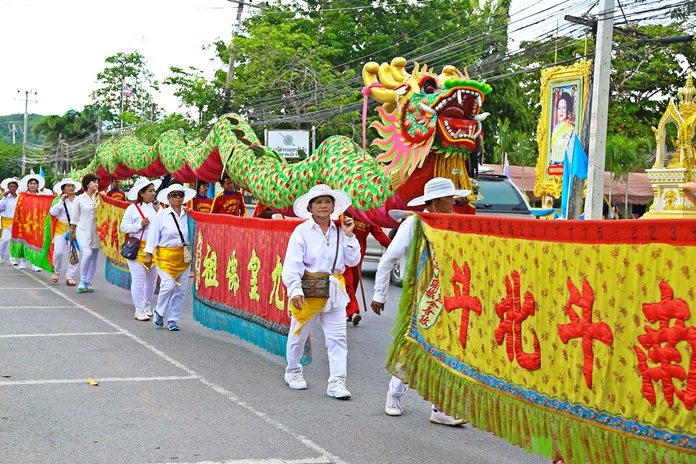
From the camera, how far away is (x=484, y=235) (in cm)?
497

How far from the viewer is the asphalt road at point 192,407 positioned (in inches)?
205

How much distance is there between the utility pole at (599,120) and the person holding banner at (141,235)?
7.74 m

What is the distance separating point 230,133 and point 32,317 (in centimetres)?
462

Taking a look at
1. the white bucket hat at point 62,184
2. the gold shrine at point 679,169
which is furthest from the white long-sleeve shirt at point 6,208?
the gold shrine at point 679,169

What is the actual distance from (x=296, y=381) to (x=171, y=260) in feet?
10.9

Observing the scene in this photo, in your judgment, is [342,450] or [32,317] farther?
[32,317]

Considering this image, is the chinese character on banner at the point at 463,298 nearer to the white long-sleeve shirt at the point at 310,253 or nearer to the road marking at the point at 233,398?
the road marking at the point at 233,398

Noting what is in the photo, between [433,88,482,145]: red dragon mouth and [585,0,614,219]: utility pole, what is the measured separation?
6.09 m

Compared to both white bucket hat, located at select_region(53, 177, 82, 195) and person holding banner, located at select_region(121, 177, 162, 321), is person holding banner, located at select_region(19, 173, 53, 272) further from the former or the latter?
person holding banner, located at select_region(121, 177, 162, 321)

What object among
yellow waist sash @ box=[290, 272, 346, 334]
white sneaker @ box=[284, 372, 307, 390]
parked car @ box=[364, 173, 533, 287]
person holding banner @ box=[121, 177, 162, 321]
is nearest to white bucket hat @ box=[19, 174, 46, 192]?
person holding banner @ box=[121, 177, 162, 321]

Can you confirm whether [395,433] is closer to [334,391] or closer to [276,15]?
[334,391]

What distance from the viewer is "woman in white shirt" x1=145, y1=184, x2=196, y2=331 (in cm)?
980

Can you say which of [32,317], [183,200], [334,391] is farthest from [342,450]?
[32,317]

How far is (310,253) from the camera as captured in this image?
266 inches
